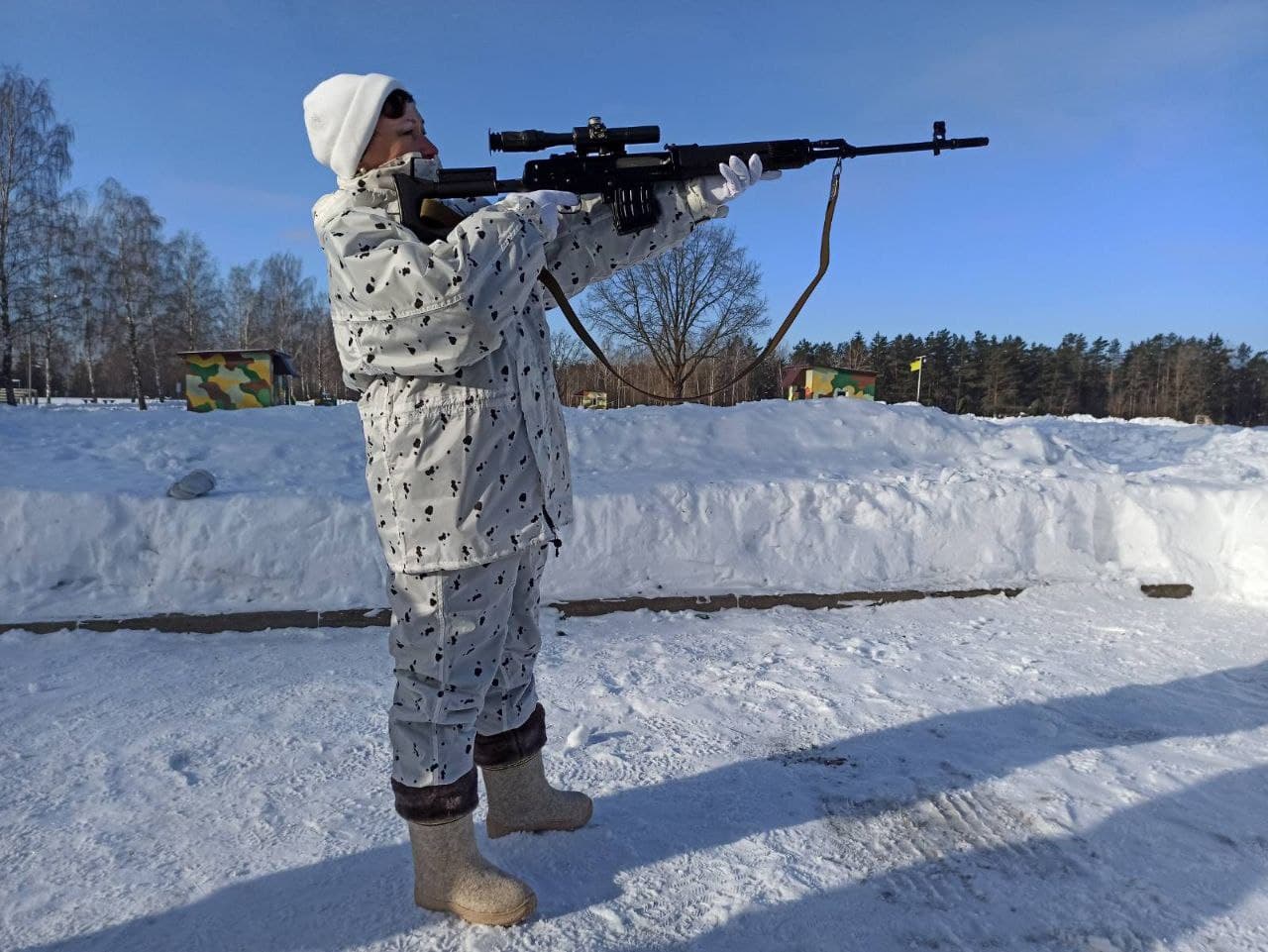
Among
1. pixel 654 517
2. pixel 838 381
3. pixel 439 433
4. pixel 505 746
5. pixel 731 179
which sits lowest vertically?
pixel 505 746

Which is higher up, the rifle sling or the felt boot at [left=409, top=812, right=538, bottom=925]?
the rifle sling

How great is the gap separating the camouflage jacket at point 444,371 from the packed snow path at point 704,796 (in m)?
0.90

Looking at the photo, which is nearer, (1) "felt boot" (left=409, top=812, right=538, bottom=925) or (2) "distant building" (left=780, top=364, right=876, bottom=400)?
(1) "felt boot" (left=409, top=812, right=538, bottom=925)

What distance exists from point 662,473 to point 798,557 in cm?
120

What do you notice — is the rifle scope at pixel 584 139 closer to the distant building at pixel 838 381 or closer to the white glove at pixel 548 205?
the white glove at pixel 548 205

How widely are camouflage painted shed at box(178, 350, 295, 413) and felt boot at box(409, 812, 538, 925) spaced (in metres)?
15.7

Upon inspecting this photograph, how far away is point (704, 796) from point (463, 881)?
0.86 metres

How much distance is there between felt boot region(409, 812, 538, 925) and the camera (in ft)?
5.30

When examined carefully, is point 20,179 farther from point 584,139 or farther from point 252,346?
point 584,139

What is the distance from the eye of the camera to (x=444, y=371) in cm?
153

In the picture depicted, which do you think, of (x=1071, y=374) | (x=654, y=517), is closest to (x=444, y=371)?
(x=654, y=517)

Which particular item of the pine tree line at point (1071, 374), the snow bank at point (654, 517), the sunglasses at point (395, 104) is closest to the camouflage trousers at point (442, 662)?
the sunglasses at point (395, 104)

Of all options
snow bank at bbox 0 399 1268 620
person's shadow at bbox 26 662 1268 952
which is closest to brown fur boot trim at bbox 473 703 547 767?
person's shadow at bbox 26 662 1268 952

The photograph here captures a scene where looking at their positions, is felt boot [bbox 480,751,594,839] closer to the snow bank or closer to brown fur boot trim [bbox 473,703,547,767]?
brown fur boot trim [bbox 473,703,547,767]
